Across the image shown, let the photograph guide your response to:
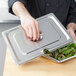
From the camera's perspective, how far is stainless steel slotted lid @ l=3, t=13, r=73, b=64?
94 centimetres

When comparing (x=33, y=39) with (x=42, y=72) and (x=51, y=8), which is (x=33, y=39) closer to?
(x=42, y=72)

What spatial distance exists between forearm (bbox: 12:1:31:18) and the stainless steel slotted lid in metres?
0.09

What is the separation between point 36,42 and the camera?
0.98 m

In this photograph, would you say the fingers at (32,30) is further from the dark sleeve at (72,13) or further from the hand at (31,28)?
the dark sleeve at (72,13)

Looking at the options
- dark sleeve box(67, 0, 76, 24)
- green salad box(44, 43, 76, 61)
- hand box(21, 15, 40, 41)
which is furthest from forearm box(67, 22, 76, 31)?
hand box(21, 15, 40, 41)

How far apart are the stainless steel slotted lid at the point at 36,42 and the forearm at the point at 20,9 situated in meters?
0.09

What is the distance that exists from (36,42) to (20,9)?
0.28 metres

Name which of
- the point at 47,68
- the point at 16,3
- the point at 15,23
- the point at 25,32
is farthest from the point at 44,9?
the point at 15,23

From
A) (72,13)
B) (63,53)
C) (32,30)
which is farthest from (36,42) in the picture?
(72,13)

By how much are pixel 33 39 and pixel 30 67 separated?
0.14 m

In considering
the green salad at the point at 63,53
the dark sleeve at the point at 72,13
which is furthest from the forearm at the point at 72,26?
the green salad at the point at 63,53

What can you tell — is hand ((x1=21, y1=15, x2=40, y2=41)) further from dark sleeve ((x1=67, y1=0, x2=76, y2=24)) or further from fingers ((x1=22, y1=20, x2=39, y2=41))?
dark sleeve ((x1=67, y1=0, x2=76, y2=24))

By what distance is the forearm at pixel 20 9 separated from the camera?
3.64ft

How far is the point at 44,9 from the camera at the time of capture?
1486 mm
